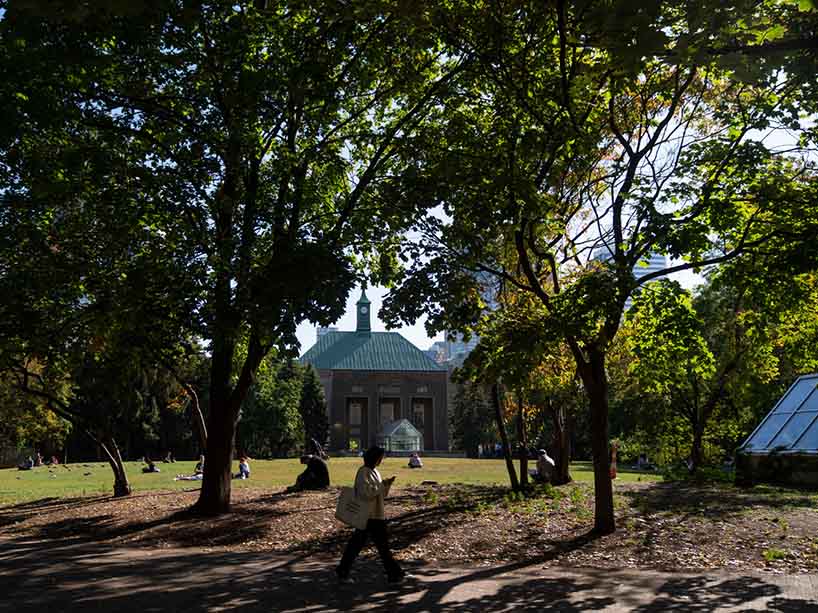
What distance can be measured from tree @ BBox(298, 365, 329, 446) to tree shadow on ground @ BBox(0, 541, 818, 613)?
226 feet

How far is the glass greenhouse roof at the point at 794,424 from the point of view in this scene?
19906 millimetres

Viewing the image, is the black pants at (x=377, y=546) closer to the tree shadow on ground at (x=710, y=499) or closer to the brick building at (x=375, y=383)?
the tree shadow on ground at (x=710, y=499)

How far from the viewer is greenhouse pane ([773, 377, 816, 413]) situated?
22.1m


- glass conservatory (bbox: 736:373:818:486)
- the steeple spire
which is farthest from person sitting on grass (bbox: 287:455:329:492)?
the steeple spire

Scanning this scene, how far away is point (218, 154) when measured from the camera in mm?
12727

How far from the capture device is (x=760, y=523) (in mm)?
12352

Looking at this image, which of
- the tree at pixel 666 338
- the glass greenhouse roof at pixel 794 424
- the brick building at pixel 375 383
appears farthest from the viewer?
the brick building at pixel 375 383

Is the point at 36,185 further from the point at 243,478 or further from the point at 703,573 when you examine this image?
the point at 243,478

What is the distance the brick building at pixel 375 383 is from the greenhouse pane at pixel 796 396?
76.8 m

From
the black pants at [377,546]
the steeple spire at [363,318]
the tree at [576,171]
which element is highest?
the steeple spire at [363,318]

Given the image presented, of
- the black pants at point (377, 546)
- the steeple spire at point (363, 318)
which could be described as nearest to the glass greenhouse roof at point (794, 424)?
the black pants at point (377, 546)

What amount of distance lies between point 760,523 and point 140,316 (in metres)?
12.0

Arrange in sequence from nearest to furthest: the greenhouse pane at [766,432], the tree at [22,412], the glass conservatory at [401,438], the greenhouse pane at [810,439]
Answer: the greenhouse pane at [810,439], the greenhouse pane at [766,432], the tree at [22,412], the glass conservatory at [401,438]

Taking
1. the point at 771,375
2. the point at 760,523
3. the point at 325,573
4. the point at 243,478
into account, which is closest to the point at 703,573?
the point at 760,523
